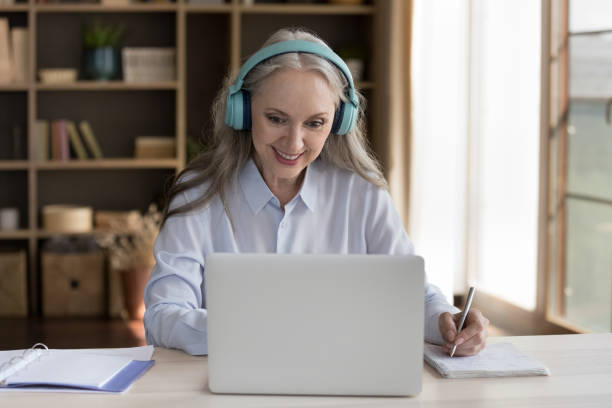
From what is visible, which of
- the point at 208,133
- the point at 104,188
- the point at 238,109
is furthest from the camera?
the point at 104,188

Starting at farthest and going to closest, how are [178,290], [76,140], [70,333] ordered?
[76,140] → [70,333] → [178,290]

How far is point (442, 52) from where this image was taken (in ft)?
15.1

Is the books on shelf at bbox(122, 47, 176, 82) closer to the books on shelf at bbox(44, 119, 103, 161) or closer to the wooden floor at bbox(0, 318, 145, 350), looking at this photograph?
the books on shelf at bbox(44, 119, 103, 161)

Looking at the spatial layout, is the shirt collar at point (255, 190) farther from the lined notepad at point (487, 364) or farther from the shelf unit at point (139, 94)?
the shelf unit at point (139, 94)

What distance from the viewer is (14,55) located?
Result: 4.78m

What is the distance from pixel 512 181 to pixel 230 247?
9.08 ft

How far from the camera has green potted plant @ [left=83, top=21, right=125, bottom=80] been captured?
4793mm

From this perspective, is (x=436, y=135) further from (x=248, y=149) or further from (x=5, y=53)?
(x=248, y=149)

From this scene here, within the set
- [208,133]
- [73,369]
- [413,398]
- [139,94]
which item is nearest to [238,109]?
[73,369]

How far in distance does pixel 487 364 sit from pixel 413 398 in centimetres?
21

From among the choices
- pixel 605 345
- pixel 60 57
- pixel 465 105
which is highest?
Result: pixel 60 57

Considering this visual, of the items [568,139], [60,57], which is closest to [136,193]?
[60,57]

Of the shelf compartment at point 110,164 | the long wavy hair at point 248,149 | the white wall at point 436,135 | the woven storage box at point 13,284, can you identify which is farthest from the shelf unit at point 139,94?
the long wavy hair at point 248,149

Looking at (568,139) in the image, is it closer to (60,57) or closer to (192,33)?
(192,33)
